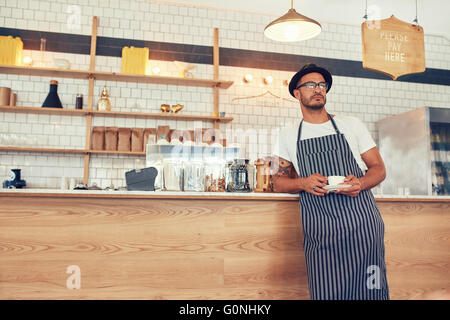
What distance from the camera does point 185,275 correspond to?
→ 2.06 meters

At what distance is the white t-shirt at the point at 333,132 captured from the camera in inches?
82.5

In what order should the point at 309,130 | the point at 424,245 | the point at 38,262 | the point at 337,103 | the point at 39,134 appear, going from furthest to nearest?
the point at 337,103 < the point at 39,134 < the point at 424,245 < the point at 309,130 < the point at 38,262

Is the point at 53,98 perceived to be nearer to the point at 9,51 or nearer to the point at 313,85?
the point at 9,51

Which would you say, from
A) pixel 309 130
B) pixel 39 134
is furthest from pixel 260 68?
pixel 309 130

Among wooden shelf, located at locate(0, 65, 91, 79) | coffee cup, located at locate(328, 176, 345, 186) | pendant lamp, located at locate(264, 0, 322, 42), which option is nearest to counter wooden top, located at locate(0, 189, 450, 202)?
coffee cup, located at locate(328, 176, 345, 186)

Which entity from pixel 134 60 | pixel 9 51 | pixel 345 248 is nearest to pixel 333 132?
pixel 345 248

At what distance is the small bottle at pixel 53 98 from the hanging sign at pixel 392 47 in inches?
132

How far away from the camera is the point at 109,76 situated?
4.62 m

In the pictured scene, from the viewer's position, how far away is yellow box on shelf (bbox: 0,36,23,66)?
439 centimetres

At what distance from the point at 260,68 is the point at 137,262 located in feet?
12.5

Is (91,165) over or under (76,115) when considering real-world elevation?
under

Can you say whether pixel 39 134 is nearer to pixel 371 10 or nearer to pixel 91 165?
pixel 91 165

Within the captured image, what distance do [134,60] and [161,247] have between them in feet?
10.5

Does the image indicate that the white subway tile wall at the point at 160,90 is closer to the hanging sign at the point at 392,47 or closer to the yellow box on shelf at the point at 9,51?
the yellow box on shelf at the point at 9,51
